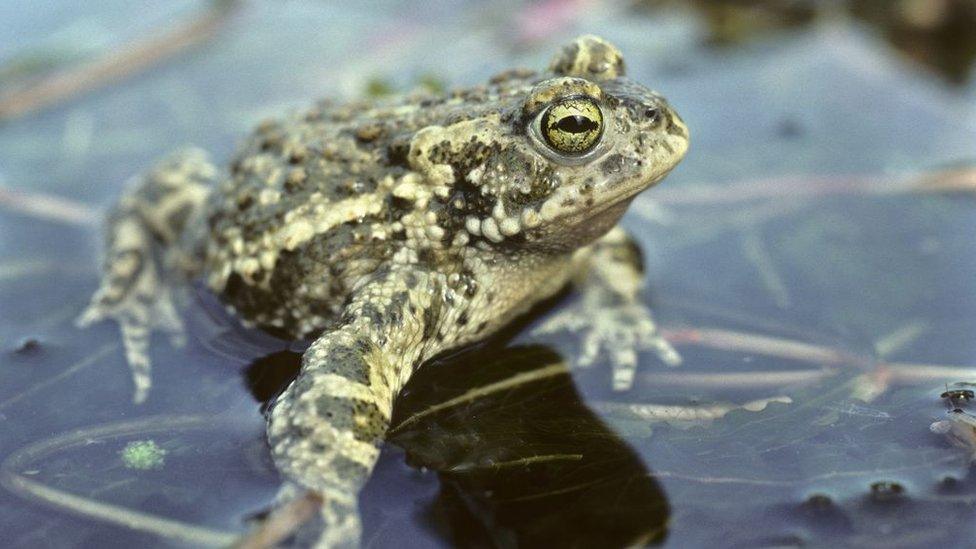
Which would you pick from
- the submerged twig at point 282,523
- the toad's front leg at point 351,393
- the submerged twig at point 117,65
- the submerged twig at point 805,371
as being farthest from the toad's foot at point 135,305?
the submerged twig at point 805,371

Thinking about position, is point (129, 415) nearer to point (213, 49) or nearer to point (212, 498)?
point (212, 498)

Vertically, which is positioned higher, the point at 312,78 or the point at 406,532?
the point at 312,78

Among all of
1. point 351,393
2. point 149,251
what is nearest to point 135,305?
point 149,251

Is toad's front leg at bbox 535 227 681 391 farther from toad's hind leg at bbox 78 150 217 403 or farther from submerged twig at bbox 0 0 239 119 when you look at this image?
submerged twig at bbox 0 0 239 119

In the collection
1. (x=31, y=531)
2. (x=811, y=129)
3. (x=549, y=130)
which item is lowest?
(x=31, y=531)

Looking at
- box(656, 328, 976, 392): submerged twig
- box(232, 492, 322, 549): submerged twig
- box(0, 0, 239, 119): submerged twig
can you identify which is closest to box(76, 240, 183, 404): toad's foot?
box(232, 492, 322, 549): submerged twig

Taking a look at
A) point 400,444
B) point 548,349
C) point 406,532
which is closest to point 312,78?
point 548,349

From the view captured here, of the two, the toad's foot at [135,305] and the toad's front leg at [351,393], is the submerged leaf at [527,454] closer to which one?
the toad's front leg at [351,393]
